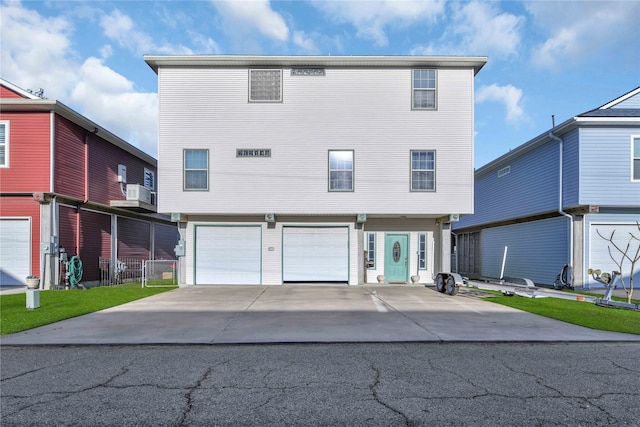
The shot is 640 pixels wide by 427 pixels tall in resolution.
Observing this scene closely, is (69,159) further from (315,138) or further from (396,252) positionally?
(396,252)

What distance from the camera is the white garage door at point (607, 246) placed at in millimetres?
14562

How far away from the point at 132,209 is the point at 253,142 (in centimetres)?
885

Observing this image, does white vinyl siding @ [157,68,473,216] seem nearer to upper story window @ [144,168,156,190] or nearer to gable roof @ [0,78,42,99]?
gable roof @ [0,78,42,99]

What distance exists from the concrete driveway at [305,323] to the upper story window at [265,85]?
7.59 m

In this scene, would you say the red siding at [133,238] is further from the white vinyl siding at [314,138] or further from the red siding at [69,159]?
the white vinyl siding at [314,138]

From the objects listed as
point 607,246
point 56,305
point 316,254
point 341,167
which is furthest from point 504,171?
point 56,305

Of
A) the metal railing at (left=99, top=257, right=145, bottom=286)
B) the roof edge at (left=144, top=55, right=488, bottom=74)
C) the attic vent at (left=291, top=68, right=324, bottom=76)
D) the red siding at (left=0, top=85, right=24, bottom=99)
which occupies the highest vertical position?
the roof edge at (left=144, top=55, right=488, bottom=74)

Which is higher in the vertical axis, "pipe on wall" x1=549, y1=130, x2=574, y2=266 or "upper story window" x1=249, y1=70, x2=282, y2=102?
"upper story window" x1=249, y1=70, x2=282, y2=102

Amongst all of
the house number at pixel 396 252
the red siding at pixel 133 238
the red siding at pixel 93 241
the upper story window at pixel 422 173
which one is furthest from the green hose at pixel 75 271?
the upper story window at pixel 422 173

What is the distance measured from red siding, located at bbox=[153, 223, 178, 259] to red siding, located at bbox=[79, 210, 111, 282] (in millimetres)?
5050

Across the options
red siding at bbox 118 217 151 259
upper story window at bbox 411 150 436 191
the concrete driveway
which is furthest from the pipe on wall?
red siding at bbox 118 217 151 259

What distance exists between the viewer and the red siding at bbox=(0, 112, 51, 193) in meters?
14.2

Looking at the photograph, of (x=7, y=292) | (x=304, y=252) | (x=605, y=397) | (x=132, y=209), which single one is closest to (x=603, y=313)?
(x=605, y=397)

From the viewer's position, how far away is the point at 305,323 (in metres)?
7.96
